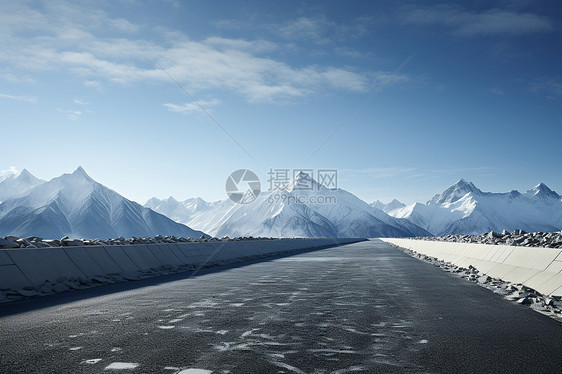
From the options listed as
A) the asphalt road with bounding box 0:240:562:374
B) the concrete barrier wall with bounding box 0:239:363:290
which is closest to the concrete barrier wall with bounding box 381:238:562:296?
the asphalt road with bounding box 0:240:562:374

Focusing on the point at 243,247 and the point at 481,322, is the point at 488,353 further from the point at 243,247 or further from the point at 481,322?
the point at 243,247

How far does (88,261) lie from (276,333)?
8.60 m

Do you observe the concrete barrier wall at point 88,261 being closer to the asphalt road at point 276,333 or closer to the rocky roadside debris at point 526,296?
the asphalt road at point 276,333

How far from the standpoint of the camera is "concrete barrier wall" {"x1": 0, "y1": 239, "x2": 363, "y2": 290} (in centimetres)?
1027

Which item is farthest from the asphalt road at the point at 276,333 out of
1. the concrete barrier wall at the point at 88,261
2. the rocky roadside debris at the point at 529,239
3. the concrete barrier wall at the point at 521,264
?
the rocky roadside debris at the point at 529,239

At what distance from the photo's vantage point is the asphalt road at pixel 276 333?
4.76 meters

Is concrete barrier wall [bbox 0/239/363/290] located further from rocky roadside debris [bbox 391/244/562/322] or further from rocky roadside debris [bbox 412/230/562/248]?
rocky roadside debris [bbox 412/230/562/248]

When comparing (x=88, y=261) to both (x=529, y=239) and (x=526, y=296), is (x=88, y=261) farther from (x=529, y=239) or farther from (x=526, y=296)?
(x=529, y=239)

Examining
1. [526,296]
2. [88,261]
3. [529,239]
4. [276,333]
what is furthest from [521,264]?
[88,261]

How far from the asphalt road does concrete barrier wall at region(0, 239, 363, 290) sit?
1066mm

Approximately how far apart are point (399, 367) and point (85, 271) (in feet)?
33.3

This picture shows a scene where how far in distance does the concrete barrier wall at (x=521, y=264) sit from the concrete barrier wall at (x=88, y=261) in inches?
432

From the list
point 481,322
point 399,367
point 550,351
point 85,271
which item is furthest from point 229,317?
point 85,271

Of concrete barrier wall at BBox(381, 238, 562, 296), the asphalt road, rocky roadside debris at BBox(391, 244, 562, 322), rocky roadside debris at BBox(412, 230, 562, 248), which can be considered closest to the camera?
the asphalt road
